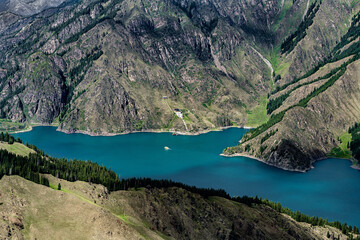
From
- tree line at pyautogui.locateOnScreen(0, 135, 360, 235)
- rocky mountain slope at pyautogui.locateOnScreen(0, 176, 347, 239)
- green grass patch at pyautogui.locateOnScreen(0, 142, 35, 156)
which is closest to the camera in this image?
rocky mountain slope at pyautogui.locateOnScreen(0, 176, 347, 239)

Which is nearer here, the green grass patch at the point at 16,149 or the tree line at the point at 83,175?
the tree line at the point at 83,175

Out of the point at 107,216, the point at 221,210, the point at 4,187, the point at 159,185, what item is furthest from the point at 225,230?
the point at 4,187

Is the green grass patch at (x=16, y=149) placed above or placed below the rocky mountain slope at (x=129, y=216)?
above

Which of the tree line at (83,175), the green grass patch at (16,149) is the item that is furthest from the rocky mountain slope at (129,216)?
the green grass patch at (16,149)

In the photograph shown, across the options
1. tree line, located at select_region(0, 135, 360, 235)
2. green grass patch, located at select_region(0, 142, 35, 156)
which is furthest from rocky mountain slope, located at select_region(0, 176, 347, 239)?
green grass patch, located at select_region(0, 142, 35, 156)

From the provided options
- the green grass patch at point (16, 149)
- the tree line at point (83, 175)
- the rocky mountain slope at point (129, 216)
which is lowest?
the rocky mountain slope at point (129, 216)

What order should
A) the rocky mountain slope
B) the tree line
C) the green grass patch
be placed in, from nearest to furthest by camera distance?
the rocky mountain slope
the tree line
the green grass patch

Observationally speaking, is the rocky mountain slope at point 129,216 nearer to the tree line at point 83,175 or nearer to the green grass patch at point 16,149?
the tree line at point 83,175

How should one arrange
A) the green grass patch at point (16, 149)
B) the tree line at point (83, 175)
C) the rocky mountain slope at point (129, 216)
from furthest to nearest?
the green grass patch at point (16, 149) → the tree line at point (83, 175) → the rocky mountain slope at point (129, 216)

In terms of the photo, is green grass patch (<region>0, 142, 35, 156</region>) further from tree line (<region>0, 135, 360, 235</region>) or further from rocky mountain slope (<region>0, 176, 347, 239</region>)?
rocky mountain slope (<region>0, 176, 347, 239</region>)

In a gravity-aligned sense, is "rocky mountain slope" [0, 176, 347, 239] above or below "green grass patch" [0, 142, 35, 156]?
below
